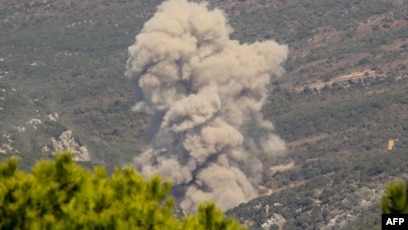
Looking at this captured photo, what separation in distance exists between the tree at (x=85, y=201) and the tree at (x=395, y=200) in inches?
161

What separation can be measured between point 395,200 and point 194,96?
9230cm

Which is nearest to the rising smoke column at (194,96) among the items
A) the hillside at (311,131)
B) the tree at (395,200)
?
the hillside at (311,131)

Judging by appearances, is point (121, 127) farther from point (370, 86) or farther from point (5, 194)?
point (5, 194)

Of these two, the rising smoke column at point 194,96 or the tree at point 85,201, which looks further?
the rising smoke column at point 194,96

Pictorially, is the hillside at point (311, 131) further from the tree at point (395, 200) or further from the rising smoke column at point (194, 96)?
the tree at point (395, 200)

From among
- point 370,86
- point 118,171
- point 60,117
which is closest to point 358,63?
point 370,86

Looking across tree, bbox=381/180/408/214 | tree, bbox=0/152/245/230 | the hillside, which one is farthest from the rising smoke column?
tree, bbox=381/180/408/214

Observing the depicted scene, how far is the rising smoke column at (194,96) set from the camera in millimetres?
118188

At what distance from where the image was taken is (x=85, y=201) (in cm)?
2812

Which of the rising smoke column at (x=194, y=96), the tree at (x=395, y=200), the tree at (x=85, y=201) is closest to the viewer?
the tree at (x=395, y=200)

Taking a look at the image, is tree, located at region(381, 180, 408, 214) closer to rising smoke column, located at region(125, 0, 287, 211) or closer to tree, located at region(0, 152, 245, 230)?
tree, located at region(0, 152, 245, 230)

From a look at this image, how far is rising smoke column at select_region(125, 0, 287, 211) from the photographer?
118m

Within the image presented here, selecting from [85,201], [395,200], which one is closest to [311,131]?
[85,201]

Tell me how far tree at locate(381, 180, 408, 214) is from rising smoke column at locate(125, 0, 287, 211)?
88388 millimetres
